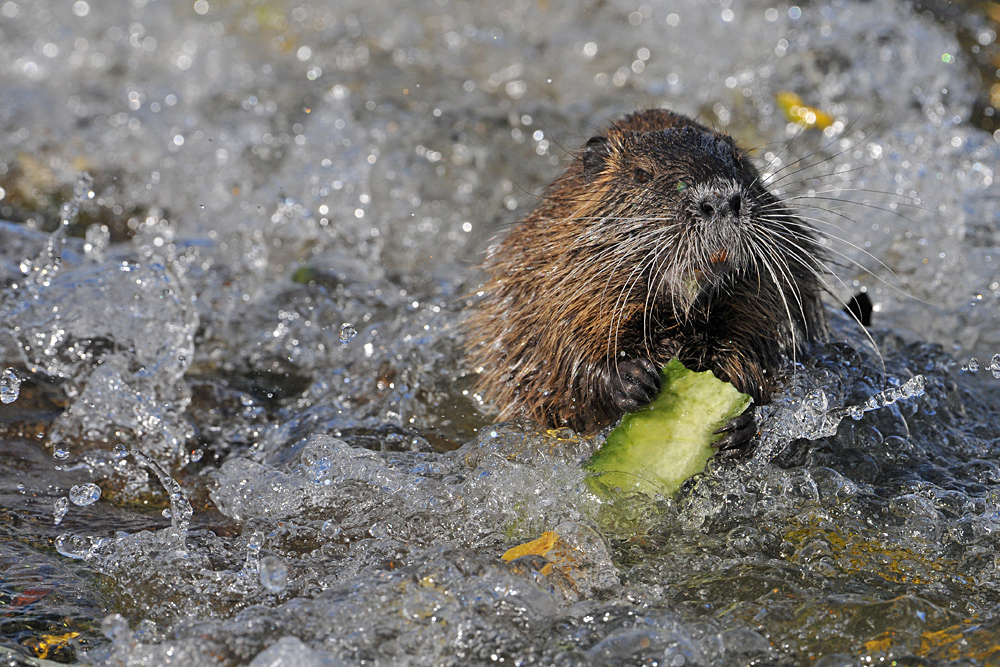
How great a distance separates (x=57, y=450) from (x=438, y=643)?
2.12m

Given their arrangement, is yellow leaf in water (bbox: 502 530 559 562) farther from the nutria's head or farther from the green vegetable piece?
the nutria's head

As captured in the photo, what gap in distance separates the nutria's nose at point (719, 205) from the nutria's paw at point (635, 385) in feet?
1.72

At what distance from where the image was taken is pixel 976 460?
350 centimetres

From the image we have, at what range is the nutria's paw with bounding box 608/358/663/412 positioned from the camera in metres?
3.13

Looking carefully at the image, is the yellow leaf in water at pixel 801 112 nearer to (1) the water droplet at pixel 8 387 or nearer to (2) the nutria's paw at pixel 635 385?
(2) the nutria's paw at pixel 635 385

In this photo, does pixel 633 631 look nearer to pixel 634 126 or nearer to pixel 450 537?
pixel 450 537

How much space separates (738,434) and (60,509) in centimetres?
238

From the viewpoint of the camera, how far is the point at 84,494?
11.5 feet

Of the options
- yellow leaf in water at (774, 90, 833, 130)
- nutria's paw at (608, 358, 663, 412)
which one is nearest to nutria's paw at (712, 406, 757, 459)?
nutria's paw at (608, 358, 663, 412)

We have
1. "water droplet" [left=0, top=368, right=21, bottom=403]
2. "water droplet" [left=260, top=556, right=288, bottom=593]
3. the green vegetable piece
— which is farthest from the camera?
"water droplet" [left=0, top=368, right=21, bottom=403]

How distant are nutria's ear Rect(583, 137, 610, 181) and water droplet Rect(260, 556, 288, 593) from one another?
1749 mm

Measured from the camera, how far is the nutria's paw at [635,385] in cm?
313

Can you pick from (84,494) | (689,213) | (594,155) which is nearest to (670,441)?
(689,213)

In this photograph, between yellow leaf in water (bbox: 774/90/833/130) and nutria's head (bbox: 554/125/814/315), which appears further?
yellow leaf in water (bbox: 774/90/833/130)
